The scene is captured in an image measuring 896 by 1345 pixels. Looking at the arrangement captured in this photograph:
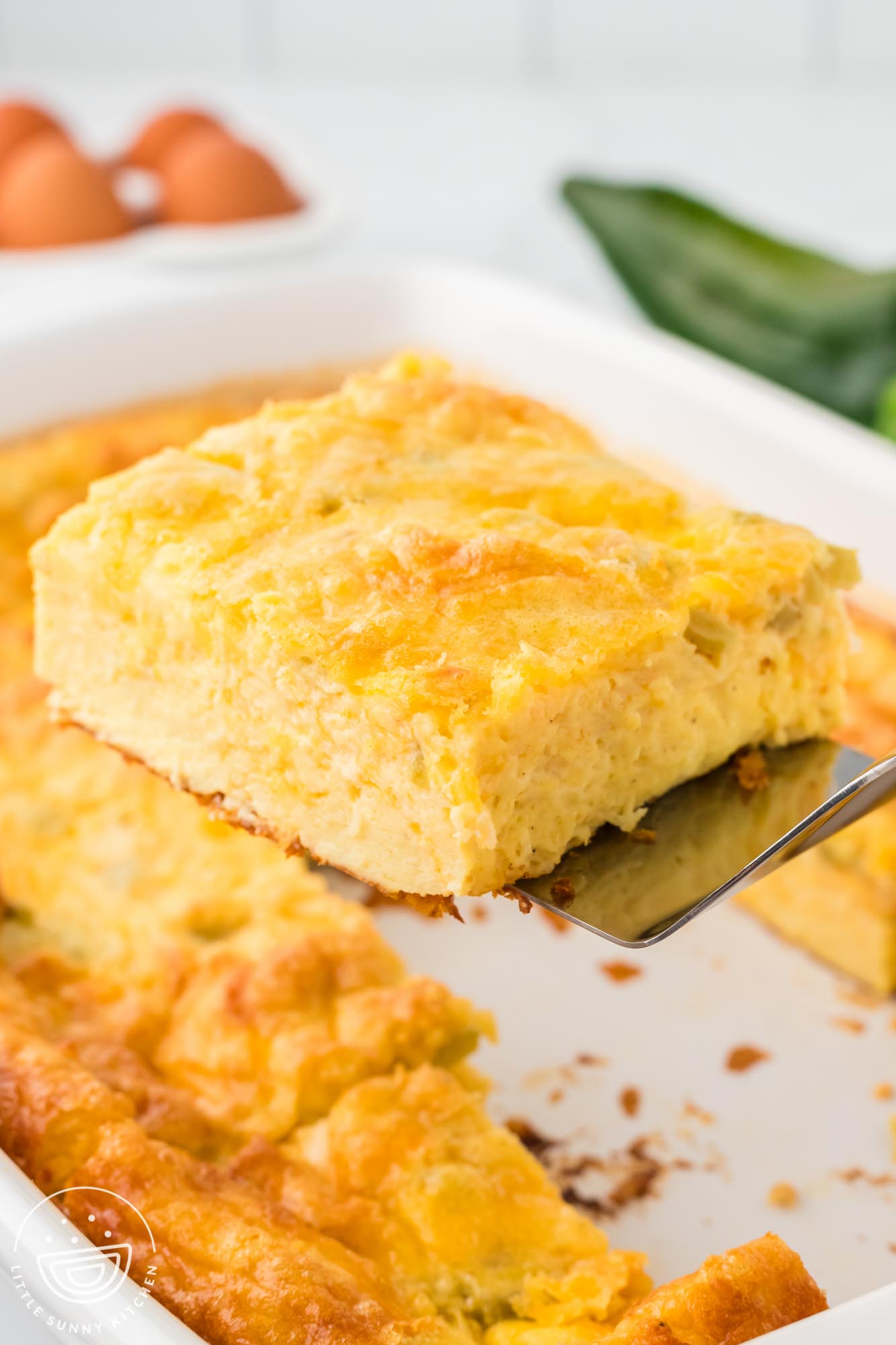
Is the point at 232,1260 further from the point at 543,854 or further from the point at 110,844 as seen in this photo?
the point at 110,844

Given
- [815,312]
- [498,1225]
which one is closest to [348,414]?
[498,1225]

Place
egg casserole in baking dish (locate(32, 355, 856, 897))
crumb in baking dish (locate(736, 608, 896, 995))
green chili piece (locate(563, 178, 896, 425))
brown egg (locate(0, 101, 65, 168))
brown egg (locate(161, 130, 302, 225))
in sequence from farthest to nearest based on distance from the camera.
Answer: brown egg (locate(0, 101, 65, 168)) → brown egg (locate(161, 130, 302, 225)) → green chili piece (locate(563, 178, 896, 425)) → crumb in baking dish (locate(736, 608, 896, 995)) → egg casserole in baking dish (locate(32, 355, 856, 897))

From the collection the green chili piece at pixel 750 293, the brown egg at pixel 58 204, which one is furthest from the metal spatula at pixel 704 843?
the brown egg at pixel 58 204

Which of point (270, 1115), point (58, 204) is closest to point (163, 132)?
point (58, 204)

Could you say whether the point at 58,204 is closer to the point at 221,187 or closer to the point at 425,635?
the point at 221,187

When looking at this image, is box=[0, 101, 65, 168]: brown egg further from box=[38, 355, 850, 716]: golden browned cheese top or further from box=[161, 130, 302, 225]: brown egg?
box=[38, 355, 850, 716]: golden browned cheese top

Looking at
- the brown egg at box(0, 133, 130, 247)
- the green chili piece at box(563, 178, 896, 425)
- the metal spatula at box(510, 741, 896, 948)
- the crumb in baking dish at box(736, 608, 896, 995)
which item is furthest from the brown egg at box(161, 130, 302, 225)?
the metal spatula at box(510, 741, 896, 948)
